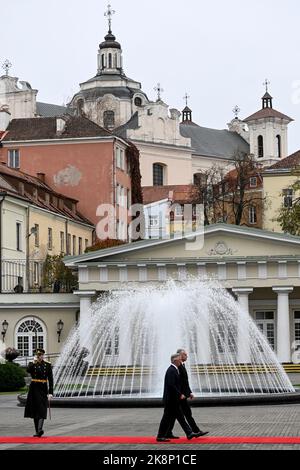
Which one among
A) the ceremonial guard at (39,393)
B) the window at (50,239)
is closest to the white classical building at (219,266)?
the window at (50,239)

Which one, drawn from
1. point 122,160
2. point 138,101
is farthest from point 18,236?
point 138,101

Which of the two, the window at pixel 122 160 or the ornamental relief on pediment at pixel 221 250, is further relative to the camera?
the window at pixel 122 160

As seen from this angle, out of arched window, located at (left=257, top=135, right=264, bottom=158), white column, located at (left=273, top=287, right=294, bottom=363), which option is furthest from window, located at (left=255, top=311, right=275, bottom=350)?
arched window, located at (left=257, top=135, right=264, bottom=158)

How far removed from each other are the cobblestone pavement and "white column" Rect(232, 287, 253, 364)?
921 centimetres

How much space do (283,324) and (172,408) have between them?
1584 inches

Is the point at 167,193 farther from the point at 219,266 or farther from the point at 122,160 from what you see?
the point at 219,266

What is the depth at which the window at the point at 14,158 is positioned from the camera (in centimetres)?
9388

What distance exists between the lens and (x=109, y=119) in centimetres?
14762

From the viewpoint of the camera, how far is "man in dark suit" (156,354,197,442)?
2275 centimetres

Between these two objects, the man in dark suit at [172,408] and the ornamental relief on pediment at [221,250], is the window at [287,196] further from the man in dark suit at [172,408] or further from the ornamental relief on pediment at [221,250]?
the man in dark suit at [172,408]

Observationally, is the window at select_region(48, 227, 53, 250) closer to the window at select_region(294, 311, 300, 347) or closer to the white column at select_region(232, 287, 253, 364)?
the white column at select_region(232, 287, 253, 364)

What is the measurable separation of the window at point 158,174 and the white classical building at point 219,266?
74926 mm

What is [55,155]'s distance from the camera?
9338 cm

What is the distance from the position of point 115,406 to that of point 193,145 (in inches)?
4959
